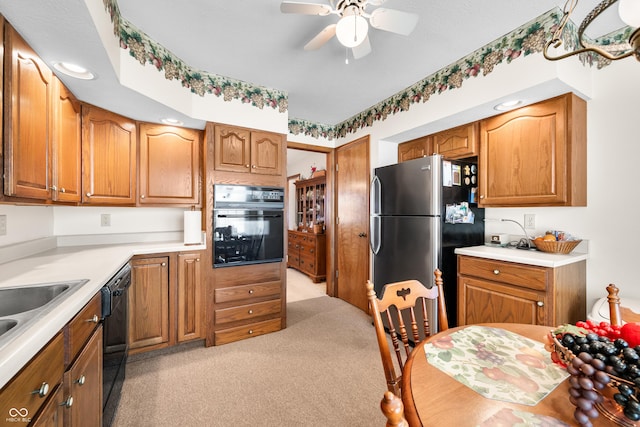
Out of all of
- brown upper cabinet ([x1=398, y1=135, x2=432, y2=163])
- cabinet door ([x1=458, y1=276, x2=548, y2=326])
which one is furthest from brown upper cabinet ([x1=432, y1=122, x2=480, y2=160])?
cabinet door ([x1=458, y1=276, x2=548, y2=326])

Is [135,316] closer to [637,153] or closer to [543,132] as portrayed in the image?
[543,132]

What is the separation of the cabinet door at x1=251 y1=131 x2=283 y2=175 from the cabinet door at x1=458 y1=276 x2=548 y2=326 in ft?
6.50

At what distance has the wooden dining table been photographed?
2.00 feet

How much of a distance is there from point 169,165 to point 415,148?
254 centimetres

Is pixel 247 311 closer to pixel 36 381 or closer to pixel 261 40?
pixel 36 381

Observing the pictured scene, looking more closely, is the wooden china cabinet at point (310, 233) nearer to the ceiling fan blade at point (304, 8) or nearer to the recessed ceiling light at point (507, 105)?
the recessed ceiling light at point (507, 105)

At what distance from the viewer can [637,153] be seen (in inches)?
71.2

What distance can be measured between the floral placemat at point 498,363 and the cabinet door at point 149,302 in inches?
84.3

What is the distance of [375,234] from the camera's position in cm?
282

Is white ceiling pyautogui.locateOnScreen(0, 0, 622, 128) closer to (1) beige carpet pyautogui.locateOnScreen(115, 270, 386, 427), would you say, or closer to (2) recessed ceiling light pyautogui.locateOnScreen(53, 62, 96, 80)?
(2) recessed ceiling light pyautogui.locateOnScreen(53, 62, 96, 80)

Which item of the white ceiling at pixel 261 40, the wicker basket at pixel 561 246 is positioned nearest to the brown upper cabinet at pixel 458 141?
the white ceiling at pixel 261 40

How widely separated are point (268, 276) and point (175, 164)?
1.40 m

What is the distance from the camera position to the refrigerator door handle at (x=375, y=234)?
2783 mm

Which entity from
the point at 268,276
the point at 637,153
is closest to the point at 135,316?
the point at 268,276
